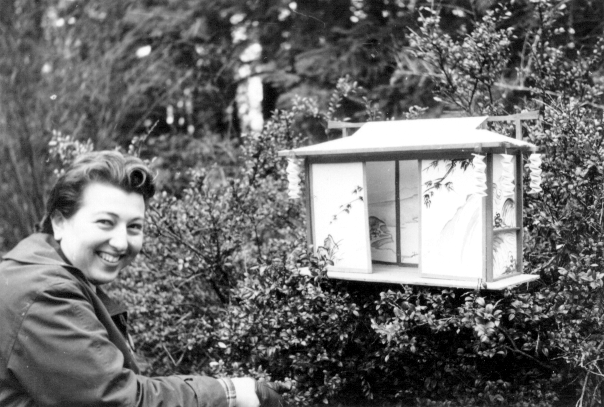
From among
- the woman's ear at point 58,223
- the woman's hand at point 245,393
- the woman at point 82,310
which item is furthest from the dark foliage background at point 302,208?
the woman's ear at point 58,223

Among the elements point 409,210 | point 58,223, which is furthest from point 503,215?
point 58,223

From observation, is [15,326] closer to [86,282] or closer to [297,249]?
[86,282]

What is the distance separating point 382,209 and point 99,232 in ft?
4.34

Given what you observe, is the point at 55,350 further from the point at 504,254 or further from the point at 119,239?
the point at 504,254

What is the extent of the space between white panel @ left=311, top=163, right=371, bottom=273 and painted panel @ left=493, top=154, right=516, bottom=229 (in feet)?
1.80

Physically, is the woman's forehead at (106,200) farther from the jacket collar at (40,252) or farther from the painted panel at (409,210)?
the painted panel at (409,210)

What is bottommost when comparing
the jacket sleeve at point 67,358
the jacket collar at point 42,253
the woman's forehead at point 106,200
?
the jacket sleeve at point 67,358

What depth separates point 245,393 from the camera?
7.91 ft

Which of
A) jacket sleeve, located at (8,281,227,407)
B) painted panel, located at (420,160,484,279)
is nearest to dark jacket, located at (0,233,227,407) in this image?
jacket sleeve, located at (8,281,227,407)

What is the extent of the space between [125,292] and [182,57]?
13.8 feet

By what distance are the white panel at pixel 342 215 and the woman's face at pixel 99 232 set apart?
2.95ft

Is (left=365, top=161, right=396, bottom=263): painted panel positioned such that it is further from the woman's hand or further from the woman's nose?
the woman's nose

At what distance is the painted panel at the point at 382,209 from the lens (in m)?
3.17

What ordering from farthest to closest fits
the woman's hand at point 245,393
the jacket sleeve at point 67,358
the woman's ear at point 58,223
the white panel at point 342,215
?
Result: the white panel at point 342,215 < the woman's ear at point 58,223 < the woman's hand at point 245,393 < the jacket sleeve at point 67,358
